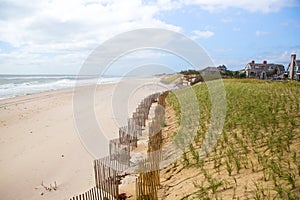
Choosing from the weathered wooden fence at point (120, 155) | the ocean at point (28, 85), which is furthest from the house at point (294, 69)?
the ocean at point (28, 85)

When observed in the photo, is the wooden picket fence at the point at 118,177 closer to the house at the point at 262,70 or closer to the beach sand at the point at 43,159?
the beach sand at the point at 43,159

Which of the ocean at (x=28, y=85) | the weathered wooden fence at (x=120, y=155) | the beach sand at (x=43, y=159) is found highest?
the ocean at (x=28, y=85)

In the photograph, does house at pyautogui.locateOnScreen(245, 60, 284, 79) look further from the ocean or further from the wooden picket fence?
the wooden picket fence

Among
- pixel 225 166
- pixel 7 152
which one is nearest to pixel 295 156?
pixel 225 166

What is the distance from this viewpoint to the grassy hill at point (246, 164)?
15.4 ft

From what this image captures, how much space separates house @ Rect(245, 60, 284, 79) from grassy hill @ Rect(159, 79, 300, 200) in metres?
42.5

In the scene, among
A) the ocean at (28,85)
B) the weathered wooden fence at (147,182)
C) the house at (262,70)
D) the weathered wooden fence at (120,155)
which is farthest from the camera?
the house at (262,70)

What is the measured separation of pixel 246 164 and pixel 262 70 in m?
49.5

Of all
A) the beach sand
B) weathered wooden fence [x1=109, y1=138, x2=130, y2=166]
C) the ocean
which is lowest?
the beach sand

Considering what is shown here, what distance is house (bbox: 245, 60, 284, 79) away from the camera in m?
48.3

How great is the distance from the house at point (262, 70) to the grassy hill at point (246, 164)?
139 feet

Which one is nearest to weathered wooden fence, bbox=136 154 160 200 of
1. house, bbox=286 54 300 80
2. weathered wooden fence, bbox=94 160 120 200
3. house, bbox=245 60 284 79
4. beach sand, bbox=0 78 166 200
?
weathered wooden fence, bbox=94 160 120 200

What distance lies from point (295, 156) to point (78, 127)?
1088cm

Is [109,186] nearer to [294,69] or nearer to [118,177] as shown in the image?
[118,177]
